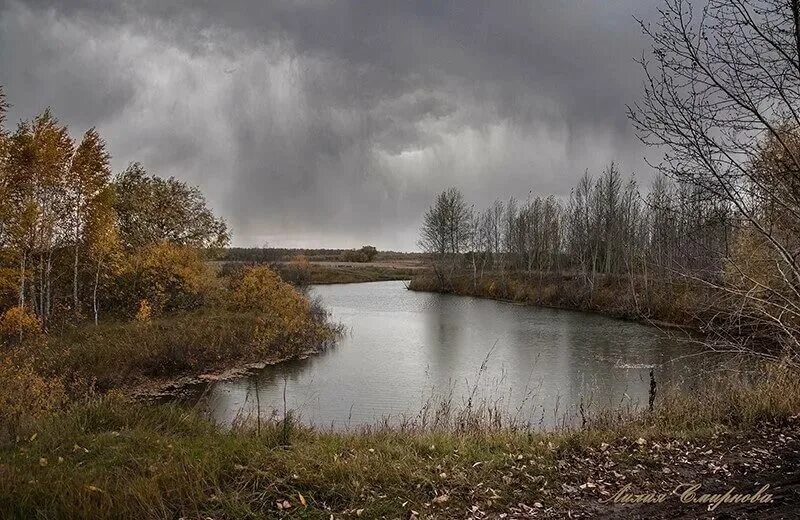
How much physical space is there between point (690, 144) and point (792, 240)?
4302mm

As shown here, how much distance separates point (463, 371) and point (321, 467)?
46.0 ft

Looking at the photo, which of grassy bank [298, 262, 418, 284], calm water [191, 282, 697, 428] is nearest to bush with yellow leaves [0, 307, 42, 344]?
calm water [191, 282, 697, 428]

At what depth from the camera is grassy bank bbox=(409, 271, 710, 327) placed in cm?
3225

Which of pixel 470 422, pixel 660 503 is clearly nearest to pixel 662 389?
pixel 470 422

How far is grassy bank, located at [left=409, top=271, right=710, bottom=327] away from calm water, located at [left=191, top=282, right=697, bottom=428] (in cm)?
209

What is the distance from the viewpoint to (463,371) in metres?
18.6

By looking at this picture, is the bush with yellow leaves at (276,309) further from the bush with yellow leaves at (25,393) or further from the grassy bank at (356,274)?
the grassy bank at (356,274)

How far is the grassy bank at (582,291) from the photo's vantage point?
32250 mm

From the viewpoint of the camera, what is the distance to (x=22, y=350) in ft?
52.6

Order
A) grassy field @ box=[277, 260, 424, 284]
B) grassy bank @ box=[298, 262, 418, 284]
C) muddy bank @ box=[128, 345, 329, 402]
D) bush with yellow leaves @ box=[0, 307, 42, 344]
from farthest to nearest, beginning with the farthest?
grassy bank @ box=[298, 262, 418, 284], grassy field @ box=[277, 260, 424, 284], bush with yellow leaves @ box=[0, 307, 42, 344], muddy bank @ box=[128, 345, 329, 402]

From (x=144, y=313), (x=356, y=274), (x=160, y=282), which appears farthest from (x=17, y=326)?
(x=356, y=274)

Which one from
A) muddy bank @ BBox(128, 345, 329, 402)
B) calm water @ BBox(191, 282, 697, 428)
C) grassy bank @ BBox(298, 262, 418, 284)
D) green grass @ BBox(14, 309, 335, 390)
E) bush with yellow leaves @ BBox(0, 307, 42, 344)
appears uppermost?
grassy bank @ BBox(298, 262, 418, 284)

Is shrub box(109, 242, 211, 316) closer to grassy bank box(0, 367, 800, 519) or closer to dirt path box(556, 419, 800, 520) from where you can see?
grassy bank box(0, 367, 800, 519)

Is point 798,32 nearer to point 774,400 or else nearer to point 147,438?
point 774,400
